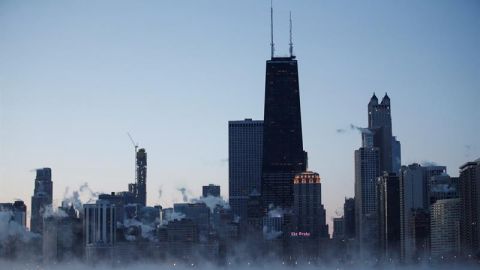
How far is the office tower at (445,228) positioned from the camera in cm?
14525

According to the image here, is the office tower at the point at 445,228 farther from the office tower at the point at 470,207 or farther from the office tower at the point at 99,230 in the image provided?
the office tower at the point at 99,230

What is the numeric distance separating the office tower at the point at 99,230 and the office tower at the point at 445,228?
5002 cm

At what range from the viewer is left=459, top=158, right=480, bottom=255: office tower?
141 m

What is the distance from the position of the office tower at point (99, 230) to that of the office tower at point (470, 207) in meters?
53.7

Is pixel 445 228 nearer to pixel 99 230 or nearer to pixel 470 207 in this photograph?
pixel 470 207

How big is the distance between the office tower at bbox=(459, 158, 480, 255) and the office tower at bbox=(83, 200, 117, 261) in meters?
53.7

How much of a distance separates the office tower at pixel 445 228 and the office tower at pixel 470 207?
1.29 meters

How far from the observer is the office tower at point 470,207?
141 m

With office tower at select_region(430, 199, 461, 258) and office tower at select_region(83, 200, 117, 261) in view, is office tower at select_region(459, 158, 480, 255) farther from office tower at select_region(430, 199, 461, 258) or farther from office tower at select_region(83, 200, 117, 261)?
office tower at select_region(83, 200, 117, 261)

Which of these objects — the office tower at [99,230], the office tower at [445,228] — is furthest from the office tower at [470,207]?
the office tower at [99,230]

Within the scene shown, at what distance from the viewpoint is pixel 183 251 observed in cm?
15538

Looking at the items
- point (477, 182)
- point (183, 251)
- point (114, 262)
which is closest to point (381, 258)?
point (477, 182)

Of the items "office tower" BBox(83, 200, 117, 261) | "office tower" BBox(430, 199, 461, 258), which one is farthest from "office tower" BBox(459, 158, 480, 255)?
"office tower" BBox(83, 200, 117, 261)

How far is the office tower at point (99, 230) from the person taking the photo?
146625 millimetres
